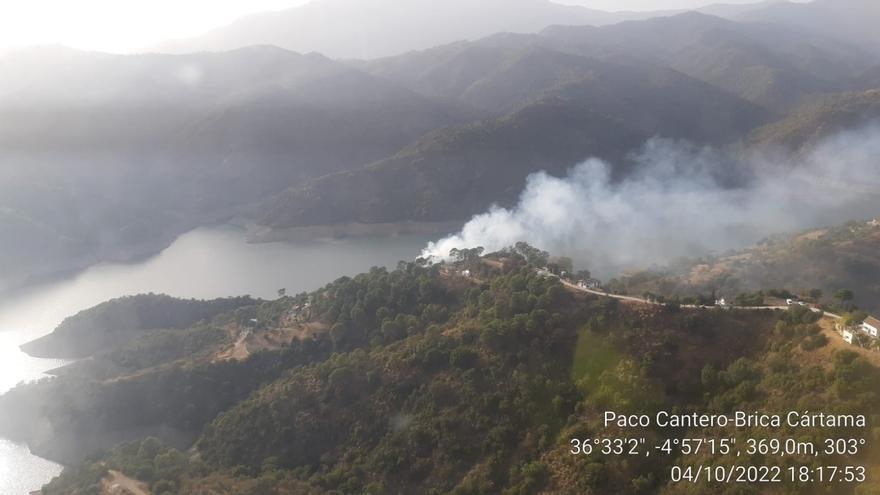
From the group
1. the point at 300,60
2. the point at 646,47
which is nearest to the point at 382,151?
the point at 300,60

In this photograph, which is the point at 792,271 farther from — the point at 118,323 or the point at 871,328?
the point at 118,323

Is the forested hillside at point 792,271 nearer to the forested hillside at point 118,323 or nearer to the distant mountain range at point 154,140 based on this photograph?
the forested hillside at point 118,323

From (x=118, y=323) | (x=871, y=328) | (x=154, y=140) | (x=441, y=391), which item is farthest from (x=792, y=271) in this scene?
(x=154, y=140)

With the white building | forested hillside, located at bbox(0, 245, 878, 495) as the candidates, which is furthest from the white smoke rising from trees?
the white building

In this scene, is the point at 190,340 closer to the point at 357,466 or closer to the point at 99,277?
the point at 357,466

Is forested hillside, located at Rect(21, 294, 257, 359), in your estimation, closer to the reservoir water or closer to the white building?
the reservoir water

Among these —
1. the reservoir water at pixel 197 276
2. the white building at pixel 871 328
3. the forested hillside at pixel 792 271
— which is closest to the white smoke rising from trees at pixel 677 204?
the forested hillside at pixel 792 271
